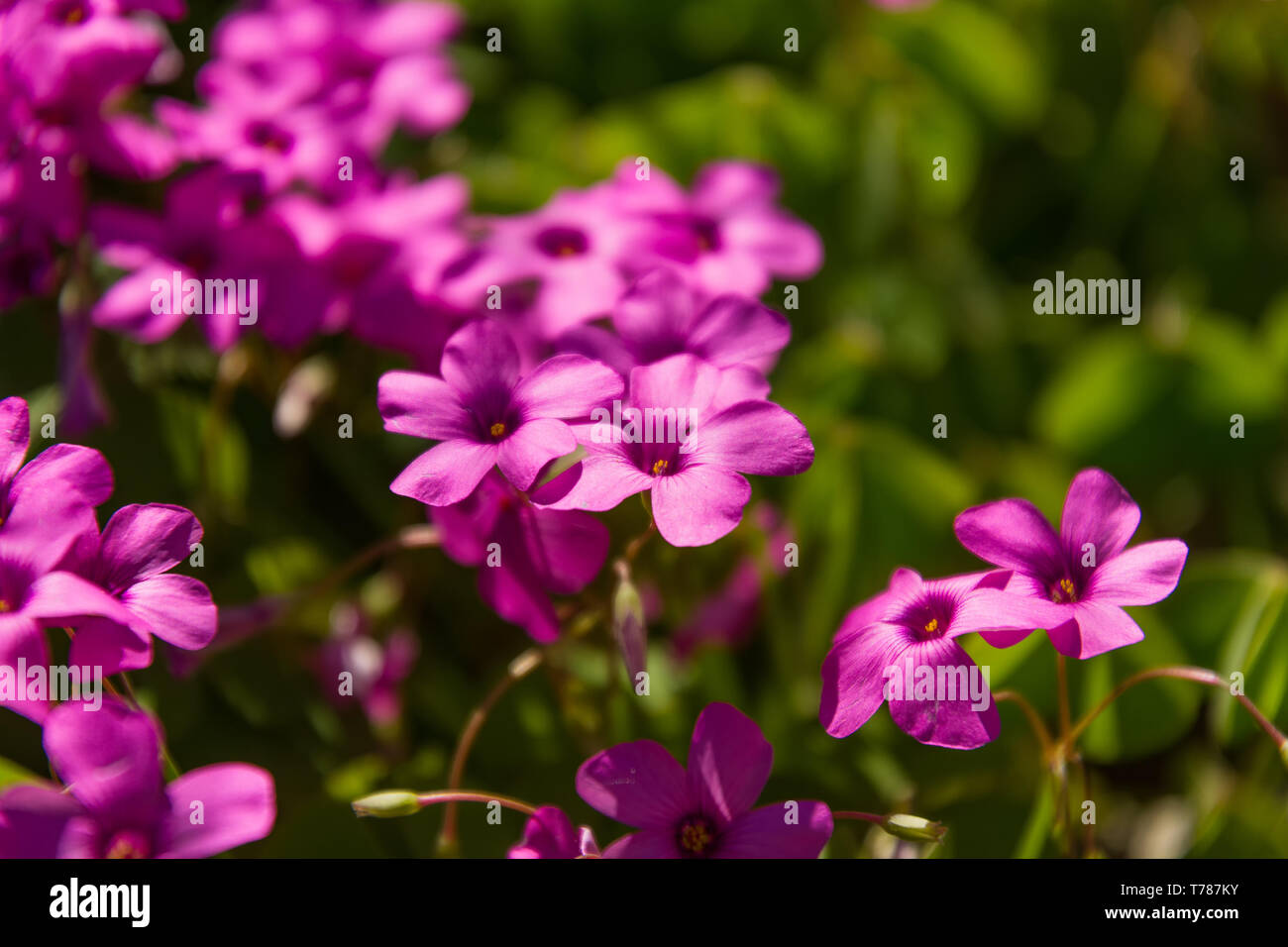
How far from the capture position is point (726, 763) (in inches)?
24.1

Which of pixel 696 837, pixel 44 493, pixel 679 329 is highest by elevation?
pixel 679 329

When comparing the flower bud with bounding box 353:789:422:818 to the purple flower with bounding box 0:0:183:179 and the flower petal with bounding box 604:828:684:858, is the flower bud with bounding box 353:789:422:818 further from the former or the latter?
the purple flower with bounding box 0:0:183:179

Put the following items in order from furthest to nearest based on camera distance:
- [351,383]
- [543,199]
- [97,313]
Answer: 1. [543,199]
2. [351,383]
3. [97,313]

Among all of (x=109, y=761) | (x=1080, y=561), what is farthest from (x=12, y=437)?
(x=1080, y=561)

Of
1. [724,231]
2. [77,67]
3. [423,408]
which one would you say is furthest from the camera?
[724,231]

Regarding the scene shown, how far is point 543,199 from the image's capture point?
118cm

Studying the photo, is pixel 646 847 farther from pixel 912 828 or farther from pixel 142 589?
pixel 142 589

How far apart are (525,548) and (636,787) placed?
6.8 inches

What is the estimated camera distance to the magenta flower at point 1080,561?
1.91 feet

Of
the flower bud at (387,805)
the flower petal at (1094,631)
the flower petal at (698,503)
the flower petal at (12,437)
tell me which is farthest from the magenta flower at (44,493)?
the flower petal at (1094,631)

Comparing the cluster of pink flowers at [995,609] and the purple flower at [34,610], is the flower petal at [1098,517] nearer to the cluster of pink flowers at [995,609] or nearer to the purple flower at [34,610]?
the cluster of pink flowers at [995,609]
